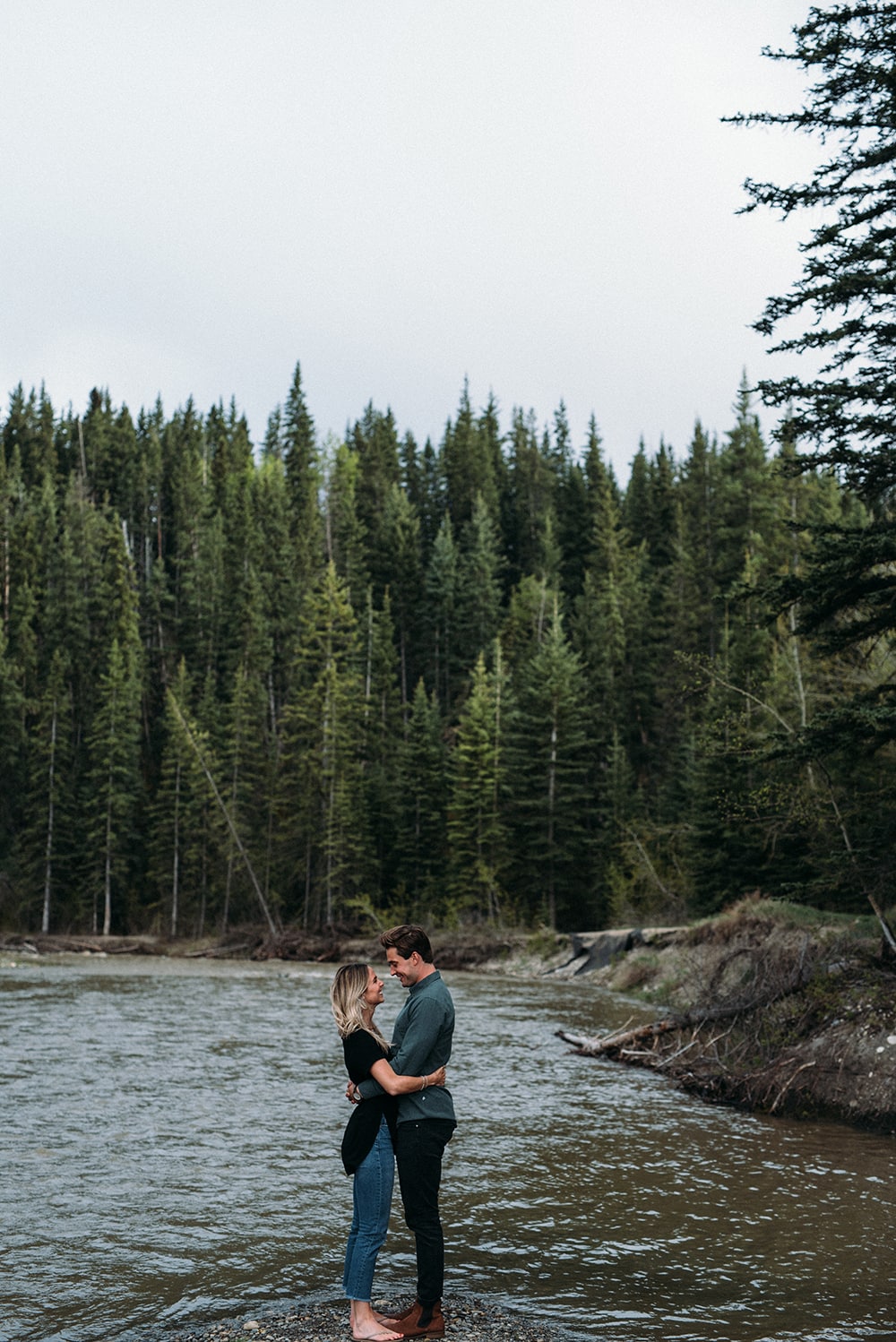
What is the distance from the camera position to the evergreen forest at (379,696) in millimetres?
53438

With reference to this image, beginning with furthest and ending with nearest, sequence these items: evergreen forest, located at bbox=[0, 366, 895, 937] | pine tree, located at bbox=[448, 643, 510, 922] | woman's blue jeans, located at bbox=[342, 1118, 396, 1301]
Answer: pine tree, located at bbox=[448, 643, 510, 922]
evergreen forest, located at bbox=[0, 366, 895, 937]
woman's blue jeans, located at bbox=[342, 1118, 396, 1301]

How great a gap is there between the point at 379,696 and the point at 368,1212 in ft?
240

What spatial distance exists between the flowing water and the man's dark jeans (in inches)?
48.1

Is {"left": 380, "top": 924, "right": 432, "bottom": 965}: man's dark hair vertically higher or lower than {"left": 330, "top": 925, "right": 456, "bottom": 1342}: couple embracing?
higher

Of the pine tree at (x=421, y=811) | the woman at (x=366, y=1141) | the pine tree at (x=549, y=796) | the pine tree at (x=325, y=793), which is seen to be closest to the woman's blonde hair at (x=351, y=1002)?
the woman at (x=366, y=1141)

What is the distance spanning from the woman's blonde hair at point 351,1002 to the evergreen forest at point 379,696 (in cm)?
1415

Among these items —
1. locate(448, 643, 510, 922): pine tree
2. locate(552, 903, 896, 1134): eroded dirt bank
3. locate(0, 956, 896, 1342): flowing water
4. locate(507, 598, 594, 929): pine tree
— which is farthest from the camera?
locate(448, 643, 510, 922): pine tree

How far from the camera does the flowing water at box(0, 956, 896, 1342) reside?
26.7ft

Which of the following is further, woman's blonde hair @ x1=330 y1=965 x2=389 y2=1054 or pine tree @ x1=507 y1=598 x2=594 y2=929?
pine tree @ x1=507 y1=598 x2=594 y2=929

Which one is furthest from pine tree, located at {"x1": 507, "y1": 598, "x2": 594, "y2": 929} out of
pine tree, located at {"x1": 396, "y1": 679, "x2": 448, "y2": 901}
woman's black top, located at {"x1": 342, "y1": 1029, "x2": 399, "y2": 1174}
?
woman's black top, located at {"x1": 342, "y1": 1029, "x2": 399, "y2": 1174}

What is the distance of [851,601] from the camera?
17.1 meters

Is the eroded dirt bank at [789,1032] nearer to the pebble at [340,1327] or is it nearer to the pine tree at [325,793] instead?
the pebble at [340,1327]

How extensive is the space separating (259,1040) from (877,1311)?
16.4m

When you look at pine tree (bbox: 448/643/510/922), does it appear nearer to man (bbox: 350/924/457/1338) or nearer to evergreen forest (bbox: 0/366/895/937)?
evergreen forest (bbox: 0/366/895/937)
